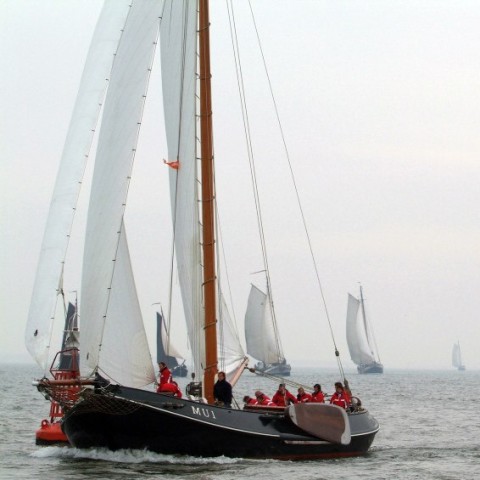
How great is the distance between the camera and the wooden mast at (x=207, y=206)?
1015 inches

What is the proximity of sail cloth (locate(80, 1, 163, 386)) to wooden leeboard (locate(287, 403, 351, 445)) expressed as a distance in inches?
137

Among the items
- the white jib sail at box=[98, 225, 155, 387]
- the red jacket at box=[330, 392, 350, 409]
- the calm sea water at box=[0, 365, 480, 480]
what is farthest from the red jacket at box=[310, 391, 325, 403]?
the white jib sail at box=[98, 225, 155, 387]

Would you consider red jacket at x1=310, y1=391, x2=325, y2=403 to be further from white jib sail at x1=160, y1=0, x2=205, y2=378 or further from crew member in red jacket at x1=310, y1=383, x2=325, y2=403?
white jib sail at x1=160, y1=0, x2=205, y2=378

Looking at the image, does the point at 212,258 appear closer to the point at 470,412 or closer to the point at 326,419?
the point at 326,419

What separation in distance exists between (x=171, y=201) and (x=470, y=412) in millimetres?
32632

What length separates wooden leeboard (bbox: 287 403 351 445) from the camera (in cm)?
2483

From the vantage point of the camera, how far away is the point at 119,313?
23812 millimetres

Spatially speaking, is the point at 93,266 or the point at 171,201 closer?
the point at 93,266

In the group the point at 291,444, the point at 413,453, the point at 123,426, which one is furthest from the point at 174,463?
the point at 413,453

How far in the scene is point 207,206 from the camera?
2622 cm

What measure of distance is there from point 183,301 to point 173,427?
344 centimetres

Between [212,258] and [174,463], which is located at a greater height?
[212,258]

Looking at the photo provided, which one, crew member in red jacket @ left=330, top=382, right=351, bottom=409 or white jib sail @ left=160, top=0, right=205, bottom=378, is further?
crew member in red jacket @ left=330, top=382, right=351, bottom=409

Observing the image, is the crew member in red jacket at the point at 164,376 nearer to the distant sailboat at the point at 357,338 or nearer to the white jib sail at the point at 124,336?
the white jib sail at the point at 124,336
